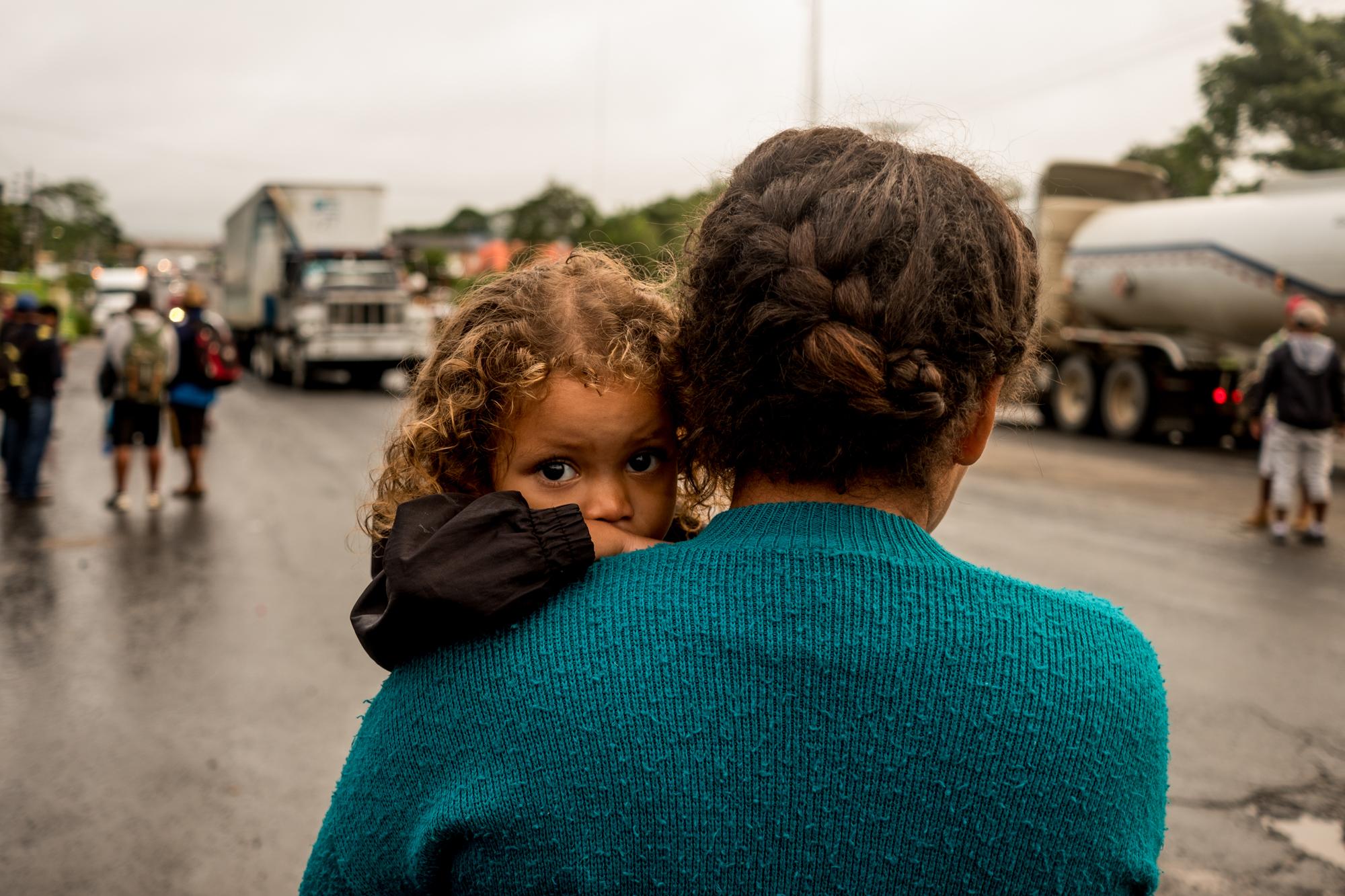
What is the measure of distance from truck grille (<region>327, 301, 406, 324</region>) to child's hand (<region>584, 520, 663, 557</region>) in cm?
2323

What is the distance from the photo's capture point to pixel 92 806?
170 inches

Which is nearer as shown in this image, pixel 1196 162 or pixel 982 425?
pixel 982 425

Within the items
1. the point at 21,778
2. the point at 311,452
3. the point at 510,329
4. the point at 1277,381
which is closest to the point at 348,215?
the point at 311,452

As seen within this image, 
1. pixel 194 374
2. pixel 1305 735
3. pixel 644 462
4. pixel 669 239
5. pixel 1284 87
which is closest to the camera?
pixel 644 462

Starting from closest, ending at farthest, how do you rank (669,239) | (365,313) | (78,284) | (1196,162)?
(669,239) < (365,313) < (1196,162) < (78,284)

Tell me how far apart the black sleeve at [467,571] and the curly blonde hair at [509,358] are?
259mm

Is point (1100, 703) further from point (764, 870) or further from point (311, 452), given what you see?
point (311, 452)

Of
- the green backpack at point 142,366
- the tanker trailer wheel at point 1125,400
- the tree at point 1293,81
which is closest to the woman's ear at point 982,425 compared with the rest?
the green backpack at point 142,366

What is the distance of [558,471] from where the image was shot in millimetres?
1744

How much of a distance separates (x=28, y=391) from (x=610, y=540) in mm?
10454

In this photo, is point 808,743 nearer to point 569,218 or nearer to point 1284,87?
point 1284,87

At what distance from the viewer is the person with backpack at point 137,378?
33.6ft

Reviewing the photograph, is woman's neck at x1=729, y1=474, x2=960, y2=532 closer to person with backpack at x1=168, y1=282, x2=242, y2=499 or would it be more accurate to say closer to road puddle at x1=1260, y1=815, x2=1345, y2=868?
road puddle at x1=1260, y1=815, x2=1345, y2=868

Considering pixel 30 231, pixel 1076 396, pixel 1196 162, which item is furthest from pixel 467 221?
pixel 1076 396
